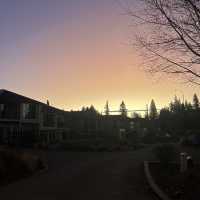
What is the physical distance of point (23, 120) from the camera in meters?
45.1

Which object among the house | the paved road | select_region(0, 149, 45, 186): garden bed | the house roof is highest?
the house roof

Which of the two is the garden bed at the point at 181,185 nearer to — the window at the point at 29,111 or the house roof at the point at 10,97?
the house roof at the point at 10,97

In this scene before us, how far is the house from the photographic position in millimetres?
41938

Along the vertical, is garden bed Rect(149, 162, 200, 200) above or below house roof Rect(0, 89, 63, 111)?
below

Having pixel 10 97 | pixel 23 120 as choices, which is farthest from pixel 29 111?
pixel 10 97

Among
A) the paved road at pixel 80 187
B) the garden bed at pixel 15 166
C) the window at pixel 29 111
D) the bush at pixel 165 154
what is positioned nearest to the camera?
the paved road at pixel 80 187

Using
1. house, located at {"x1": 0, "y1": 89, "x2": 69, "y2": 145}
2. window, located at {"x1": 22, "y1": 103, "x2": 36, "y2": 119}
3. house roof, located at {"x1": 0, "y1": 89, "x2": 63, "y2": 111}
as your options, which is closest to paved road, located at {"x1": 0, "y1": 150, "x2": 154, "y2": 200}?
house, located at {"x1": 0, "y1": 89, "x2": 69, "y2": 145}

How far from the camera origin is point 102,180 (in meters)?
15.2

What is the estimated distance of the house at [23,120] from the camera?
1651 inches

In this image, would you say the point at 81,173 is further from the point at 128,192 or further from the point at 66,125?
the point at 66,125

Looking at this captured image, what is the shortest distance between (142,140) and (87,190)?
46305mm

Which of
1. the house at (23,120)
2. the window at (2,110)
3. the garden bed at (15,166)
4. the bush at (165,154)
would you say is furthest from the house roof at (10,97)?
the bush at (165,154)

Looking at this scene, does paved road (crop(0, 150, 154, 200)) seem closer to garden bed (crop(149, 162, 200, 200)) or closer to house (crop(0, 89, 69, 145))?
garden bed (crop(149, 162, 200, 200))

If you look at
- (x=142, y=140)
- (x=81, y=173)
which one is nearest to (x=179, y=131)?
(x=142, y=140)
